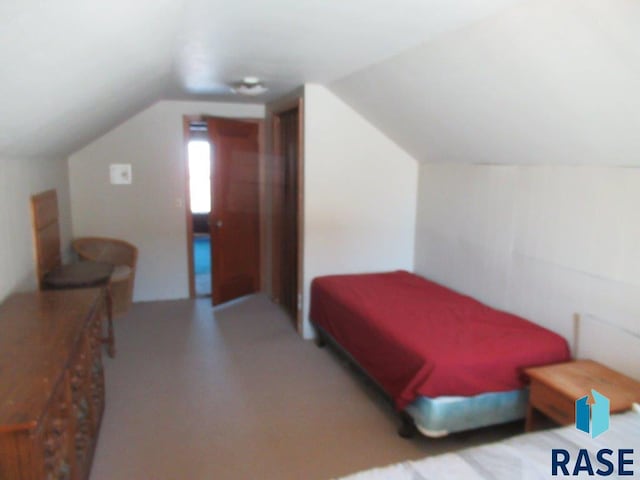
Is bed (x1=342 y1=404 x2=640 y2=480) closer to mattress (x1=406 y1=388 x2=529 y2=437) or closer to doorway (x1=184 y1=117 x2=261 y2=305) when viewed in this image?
mattress (x1=406 y1=388 x2=529 y2=437)

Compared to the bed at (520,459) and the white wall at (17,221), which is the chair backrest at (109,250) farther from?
the bed at (520,459)

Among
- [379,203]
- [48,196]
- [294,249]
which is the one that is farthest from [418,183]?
[48,196]

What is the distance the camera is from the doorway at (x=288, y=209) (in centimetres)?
424

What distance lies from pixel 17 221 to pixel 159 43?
1.40 m

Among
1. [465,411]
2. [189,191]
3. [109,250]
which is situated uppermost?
[189,191]

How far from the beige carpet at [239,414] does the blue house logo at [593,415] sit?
0.76 meters

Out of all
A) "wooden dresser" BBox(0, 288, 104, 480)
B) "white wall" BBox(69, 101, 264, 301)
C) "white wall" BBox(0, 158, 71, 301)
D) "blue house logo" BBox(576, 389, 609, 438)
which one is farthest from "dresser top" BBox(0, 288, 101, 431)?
"white wall" BBox(69, 101, 264, 301)

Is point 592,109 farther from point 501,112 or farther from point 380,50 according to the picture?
point 380,50

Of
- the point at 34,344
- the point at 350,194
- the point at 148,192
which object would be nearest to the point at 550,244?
the point at 350,194

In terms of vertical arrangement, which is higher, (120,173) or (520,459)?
(120,173)

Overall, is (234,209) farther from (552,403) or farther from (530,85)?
(552,403)

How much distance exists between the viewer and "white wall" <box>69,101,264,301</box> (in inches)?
196

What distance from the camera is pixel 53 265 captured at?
3664 mm

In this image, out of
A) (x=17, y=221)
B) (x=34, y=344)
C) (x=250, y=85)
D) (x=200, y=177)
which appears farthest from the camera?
(x=200, y=177)
